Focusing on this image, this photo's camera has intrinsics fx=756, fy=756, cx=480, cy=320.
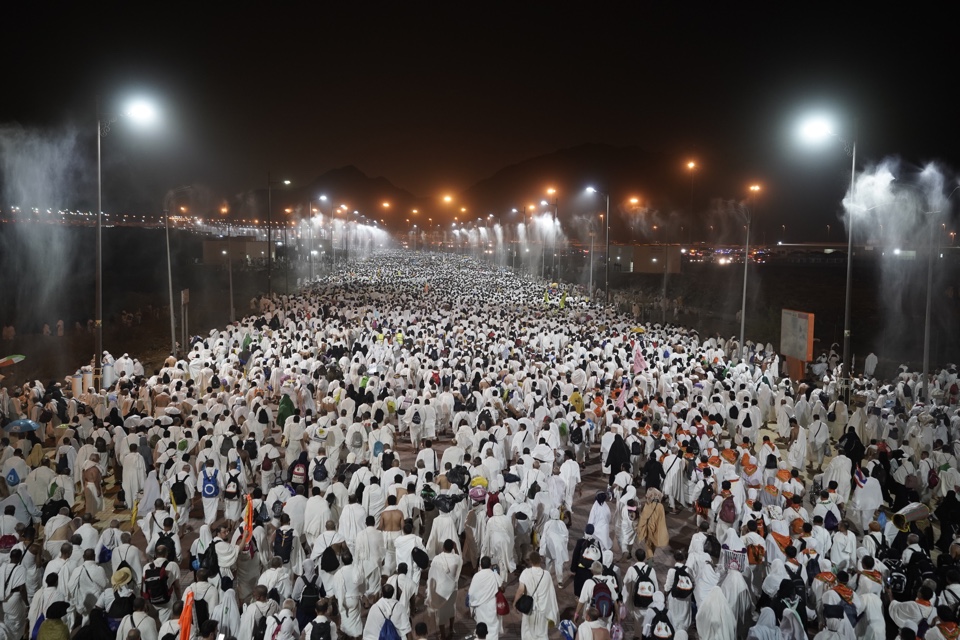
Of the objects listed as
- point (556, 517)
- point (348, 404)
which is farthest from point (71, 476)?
point (556, 517)

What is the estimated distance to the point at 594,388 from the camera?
1600 centimetres

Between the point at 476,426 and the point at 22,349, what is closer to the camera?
the point at 476,426

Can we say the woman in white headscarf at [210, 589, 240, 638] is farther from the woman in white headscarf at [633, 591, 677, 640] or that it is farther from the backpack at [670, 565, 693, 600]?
→ the backpack at [670, 565, 693, 600]

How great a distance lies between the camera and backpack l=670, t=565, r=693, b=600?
687 cm

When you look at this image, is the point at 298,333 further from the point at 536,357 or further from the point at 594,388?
the point at 594,388

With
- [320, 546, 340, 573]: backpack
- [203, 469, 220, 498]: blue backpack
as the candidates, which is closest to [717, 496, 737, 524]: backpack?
[320, 546, 340, 573]: backpack

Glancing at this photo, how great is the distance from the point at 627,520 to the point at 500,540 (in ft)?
5.74

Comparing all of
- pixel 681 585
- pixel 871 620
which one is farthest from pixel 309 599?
pixel 871 620

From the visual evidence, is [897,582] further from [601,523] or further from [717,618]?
[601,523]

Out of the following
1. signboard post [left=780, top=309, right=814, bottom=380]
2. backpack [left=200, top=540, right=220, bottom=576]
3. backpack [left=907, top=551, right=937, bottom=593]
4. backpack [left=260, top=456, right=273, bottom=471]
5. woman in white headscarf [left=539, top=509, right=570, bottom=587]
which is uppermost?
signboard post [left=780, top=309, right=814, bottom=380]

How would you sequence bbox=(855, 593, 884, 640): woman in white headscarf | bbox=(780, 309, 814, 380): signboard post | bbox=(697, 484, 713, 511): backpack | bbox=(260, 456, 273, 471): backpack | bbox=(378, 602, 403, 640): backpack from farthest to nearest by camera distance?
bbox=(780, 309, 814, 380): signboard post < bbox=(260, 456, 273, 471): backpack < bbox=(697, 484, 713, 511): backpack < bbox=(855, 593, 884, 640): woman in white headscarf < bbox=(378, 602, 403, 640): backpack

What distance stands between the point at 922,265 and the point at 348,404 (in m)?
40.1

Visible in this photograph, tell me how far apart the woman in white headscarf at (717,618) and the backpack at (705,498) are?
6.47 feet

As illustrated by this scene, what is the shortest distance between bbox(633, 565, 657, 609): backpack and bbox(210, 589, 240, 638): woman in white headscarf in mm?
3591
